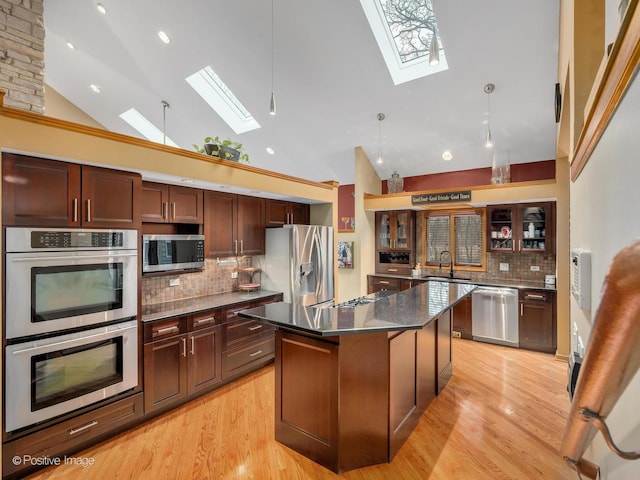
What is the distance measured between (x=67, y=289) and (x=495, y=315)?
5.07 m

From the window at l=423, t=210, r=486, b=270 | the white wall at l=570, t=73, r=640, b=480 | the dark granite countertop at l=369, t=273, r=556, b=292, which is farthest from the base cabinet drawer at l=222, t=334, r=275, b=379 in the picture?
the window at l=423, t=210, r=486, b=270

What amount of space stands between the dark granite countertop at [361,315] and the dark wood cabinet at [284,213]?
6.16 feet

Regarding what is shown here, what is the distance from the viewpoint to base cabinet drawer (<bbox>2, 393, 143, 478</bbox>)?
84.0 inches

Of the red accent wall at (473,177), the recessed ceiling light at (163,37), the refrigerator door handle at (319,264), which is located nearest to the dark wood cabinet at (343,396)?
the refrigerator door handle at (319,264)

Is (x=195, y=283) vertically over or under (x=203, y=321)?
over

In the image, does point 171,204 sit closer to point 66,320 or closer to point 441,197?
point 66,320

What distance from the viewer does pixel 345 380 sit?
219 centimetres

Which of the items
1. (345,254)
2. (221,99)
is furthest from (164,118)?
(345,254)

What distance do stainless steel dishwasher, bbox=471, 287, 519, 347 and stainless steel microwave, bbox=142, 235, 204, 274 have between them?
12.6 ft

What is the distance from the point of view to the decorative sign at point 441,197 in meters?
4.89

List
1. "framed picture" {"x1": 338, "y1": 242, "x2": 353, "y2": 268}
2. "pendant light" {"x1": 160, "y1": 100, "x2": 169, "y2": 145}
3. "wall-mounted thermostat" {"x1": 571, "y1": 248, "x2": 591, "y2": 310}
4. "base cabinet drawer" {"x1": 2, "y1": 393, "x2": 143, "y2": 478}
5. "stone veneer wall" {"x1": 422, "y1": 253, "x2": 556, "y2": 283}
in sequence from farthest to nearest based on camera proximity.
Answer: "framed picture" {"x1": 338, "y1": 242, "x2": 353, "y2": 268}, "pendant light" {"x1": 160, "y1": 100, "x2": 169, "y2": 145}, "stone veneer wall" {"x1": 422, "y1": 253, "x2": 556, "y2": 283}, "base cabinet drawer" {"x1": 2, "y1": 393, "x2": 143, "y2": 478}, "wall-mounted thermostat" {"x1": 571, "y1": 248, "x2": 591, "y2": 310}

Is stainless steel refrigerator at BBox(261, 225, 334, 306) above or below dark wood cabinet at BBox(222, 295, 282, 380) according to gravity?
above

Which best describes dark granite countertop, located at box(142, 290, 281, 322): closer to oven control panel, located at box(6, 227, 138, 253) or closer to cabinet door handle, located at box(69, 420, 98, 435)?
oven control panel, located at box(6, 227, 138, 253)

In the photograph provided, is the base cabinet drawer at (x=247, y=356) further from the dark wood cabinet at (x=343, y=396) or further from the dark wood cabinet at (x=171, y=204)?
the dark wood cabinet at (x=171, y=204)
